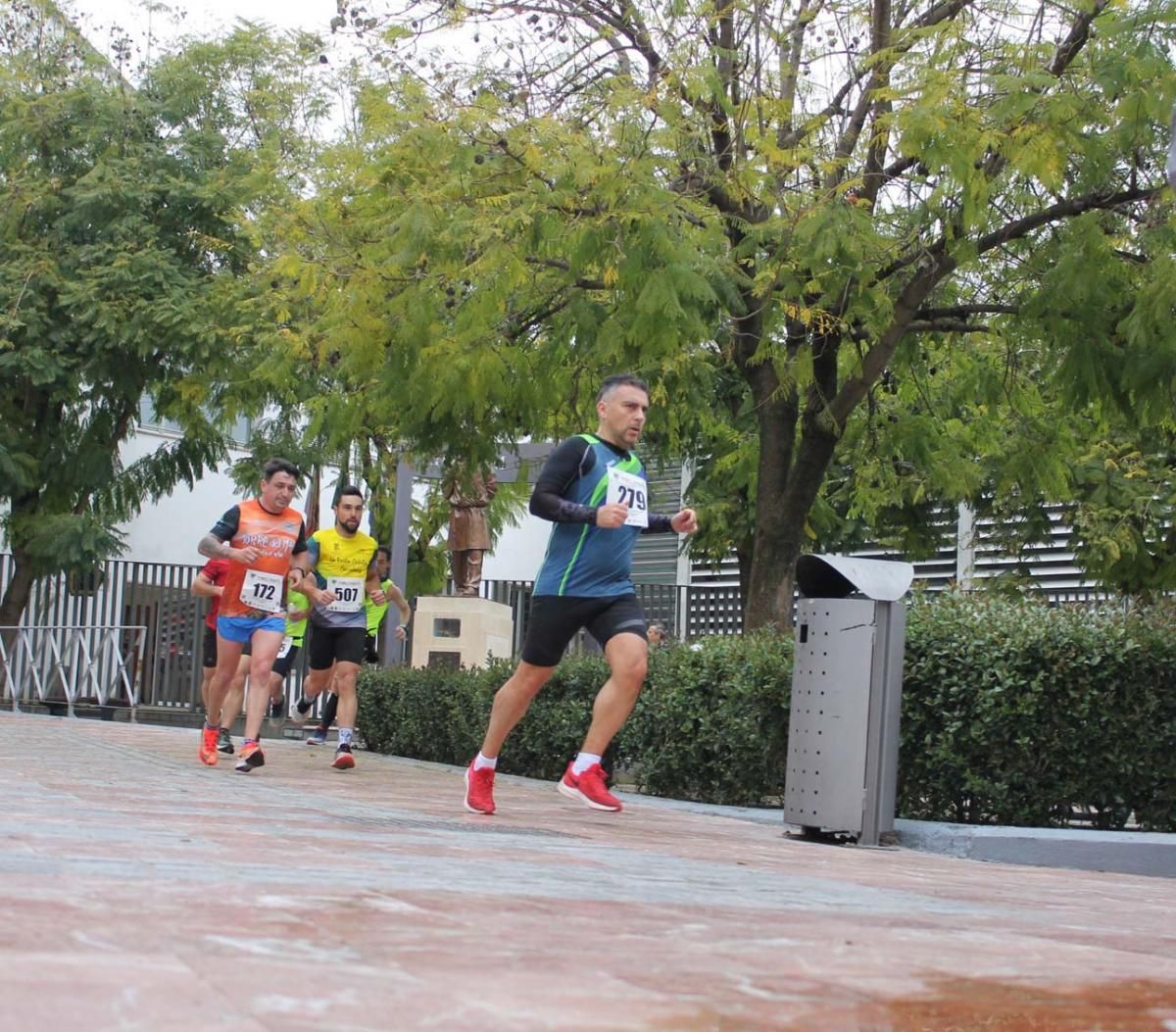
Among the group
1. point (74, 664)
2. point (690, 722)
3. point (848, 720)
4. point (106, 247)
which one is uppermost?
point (106, 247)

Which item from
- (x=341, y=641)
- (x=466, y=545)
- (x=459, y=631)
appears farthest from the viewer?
(x=466, y=545)

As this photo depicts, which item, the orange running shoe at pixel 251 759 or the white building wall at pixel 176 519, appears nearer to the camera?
the orange running shoe at pixel 251 759

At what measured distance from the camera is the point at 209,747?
38.5 ft

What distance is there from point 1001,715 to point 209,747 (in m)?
5.72

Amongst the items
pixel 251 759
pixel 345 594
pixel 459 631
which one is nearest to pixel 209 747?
pixel 251 759

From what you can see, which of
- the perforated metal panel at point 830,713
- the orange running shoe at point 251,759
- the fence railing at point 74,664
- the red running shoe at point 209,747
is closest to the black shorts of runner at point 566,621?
the perforated metal panel at point 830,713

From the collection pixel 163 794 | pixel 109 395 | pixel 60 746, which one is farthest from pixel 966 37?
pixel 109 395

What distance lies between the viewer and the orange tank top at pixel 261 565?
1084 cm

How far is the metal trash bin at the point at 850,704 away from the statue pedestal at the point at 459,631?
1221 cm

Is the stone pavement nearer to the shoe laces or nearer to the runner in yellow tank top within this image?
the shoe laces

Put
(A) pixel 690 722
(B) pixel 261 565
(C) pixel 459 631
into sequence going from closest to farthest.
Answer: (A) pixel 690 722 → (B) pixel 261 565 → (C) pixel 459 631

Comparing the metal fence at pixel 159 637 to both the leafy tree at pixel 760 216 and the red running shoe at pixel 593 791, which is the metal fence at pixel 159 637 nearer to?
the leafy tree at pixel 760 216

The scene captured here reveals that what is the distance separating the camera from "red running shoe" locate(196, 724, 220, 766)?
1160 cm

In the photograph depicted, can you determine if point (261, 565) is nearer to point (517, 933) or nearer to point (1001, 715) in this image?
point (1001, 715)
